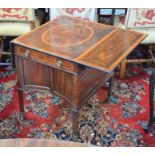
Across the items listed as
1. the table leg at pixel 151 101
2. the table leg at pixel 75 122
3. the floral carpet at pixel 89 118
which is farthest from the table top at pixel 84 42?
the floral carpet at pixel 89 118

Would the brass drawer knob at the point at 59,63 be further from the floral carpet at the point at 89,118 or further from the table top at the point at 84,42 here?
the floral carpet at the point at 89,118

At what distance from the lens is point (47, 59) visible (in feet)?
4.77

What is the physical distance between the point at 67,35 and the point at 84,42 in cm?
14

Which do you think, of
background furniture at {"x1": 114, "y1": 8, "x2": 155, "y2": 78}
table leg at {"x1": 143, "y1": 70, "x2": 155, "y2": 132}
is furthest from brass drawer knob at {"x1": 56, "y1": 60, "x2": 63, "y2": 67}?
background furniture at {"x1": 114, "y1": 8, "x2": 155, "y2": 78}

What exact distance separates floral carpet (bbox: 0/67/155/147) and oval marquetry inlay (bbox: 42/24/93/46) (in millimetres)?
630

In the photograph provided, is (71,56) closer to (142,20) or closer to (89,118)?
(89,118)

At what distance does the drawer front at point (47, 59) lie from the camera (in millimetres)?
1387

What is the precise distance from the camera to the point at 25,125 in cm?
187

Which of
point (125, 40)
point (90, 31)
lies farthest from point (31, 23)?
point (125, 40)

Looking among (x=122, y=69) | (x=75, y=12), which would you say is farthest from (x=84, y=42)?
(x=122, y=69)

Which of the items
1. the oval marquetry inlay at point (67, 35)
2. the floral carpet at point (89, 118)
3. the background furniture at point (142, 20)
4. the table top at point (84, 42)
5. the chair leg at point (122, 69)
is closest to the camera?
the table top at point (84, 42)

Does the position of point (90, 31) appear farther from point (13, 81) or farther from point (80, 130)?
point (13, 81)

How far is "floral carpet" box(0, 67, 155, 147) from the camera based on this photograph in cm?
179
